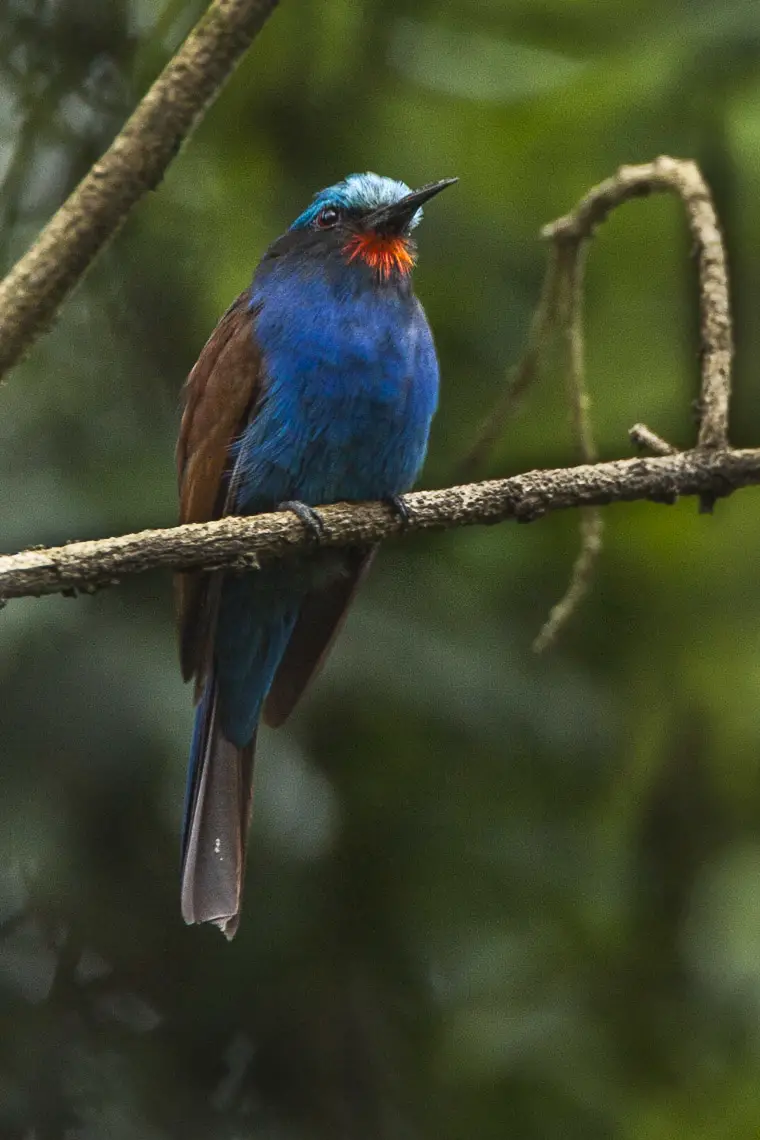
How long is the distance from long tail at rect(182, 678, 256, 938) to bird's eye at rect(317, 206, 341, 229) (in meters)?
1.16

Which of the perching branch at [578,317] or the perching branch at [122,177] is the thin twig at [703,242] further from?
the perching branch at [122,177]

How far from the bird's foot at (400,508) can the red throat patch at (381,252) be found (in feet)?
2.15

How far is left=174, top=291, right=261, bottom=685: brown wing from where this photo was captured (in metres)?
3.51

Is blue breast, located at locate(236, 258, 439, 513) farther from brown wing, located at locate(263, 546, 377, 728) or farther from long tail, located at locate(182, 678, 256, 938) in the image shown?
long tail, located at locate(182, 678, 256, 938)

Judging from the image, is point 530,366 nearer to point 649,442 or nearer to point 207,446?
point 649,442

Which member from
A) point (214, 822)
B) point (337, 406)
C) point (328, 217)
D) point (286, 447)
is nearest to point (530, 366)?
point (337, 406)

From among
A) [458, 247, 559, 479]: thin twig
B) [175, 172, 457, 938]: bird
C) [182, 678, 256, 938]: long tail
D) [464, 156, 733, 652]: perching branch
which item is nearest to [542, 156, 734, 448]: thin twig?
[464, 156, 733, 652]: perching branch

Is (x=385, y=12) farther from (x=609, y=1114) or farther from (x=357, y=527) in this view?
(x=609, y=1114)

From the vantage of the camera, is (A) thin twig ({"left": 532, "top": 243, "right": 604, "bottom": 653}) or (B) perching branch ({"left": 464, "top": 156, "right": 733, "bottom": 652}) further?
(A) thin twig ({"left": 532, "top": 243, "right": 604, "bottom": 653})

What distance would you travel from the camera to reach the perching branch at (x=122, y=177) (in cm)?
238

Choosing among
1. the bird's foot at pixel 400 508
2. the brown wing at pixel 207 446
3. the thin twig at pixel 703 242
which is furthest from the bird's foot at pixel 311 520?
the thin twig at pixel 703 242

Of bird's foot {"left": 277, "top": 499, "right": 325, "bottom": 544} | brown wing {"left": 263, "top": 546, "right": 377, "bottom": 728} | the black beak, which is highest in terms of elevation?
the black beak

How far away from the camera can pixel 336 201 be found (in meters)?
3.82

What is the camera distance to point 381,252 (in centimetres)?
376
